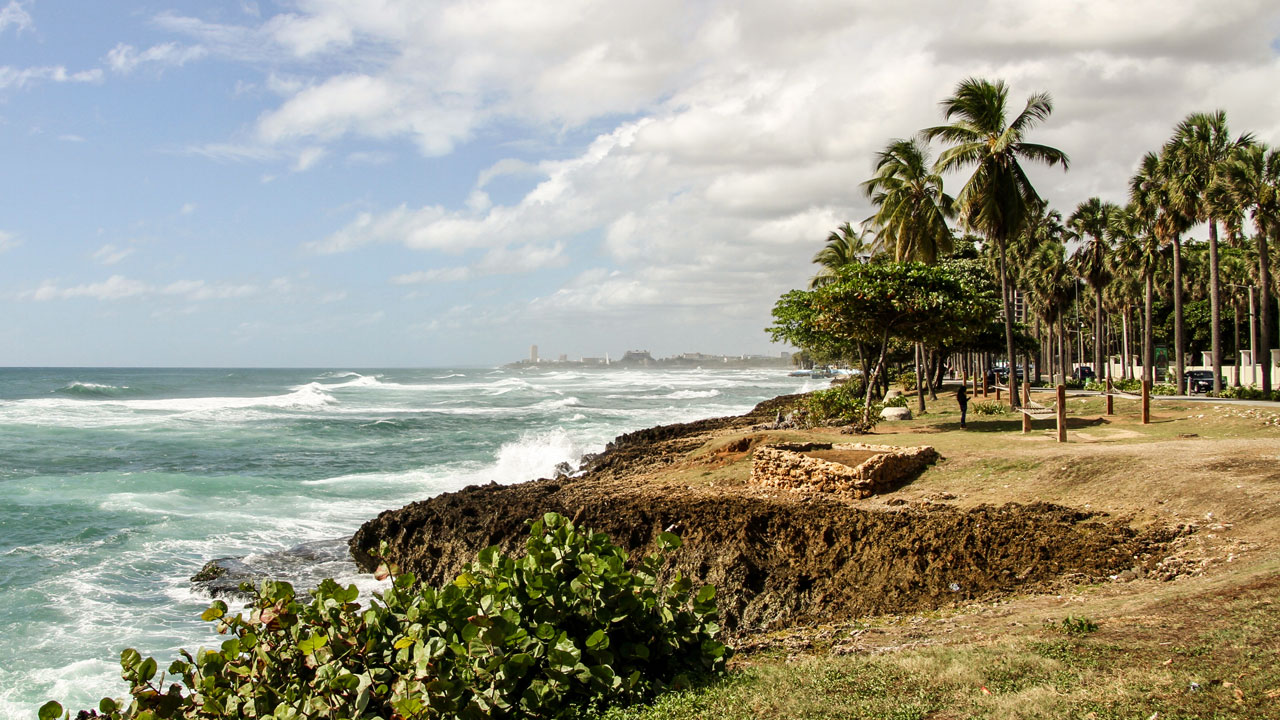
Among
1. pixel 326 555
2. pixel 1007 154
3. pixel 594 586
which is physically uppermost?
pixel 1007 154

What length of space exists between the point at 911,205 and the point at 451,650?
31.7 meters

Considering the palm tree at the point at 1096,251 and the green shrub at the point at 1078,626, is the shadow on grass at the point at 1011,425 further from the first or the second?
the palm tree at the point at 1096,251

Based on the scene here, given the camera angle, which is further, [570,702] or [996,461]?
[996,461]

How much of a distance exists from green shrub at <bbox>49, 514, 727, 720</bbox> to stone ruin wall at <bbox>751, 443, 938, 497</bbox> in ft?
30.0

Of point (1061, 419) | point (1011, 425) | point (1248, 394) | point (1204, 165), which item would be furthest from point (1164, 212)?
point (1061, 419)

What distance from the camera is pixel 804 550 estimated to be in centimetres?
1096

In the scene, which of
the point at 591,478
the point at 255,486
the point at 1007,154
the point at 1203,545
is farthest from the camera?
the point at 1007,154

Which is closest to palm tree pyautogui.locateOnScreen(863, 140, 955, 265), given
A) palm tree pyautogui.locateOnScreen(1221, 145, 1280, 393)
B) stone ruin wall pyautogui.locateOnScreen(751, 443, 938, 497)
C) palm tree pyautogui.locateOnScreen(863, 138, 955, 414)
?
palm tree pyautogui.locateOnScreen(863, 138, 955, 414)

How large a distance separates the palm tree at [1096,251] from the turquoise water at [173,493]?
71.1 ft

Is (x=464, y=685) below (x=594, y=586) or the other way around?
below

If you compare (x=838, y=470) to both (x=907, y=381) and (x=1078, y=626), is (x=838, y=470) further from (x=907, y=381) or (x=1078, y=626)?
(x=907, y=381)

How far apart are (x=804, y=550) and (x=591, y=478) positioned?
9045 mm

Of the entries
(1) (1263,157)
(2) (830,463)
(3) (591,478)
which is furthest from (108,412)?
(1) (1263,157)

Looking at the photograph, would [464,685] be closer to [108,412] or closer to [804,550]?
[804,550]
